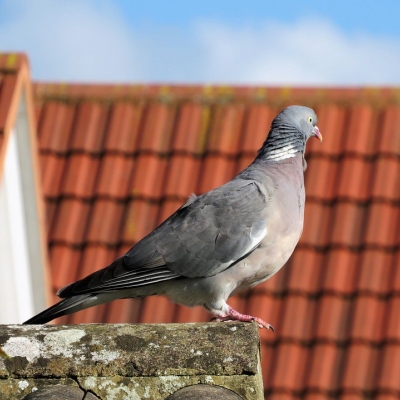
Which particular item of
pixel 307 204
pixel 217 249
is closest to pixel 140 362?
pixel 217 249

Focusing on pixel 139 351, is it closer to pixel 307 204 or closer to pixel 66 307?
pixel 66 307

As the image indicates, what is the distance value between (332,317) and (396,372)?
1.90ft

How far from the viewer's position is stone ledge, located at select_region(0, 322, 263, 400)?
266 cm

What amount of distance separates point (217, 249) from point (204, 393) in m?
1.79

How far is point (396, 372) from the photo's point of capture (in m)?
6.80

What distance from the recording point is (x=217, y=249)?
436 centimetres

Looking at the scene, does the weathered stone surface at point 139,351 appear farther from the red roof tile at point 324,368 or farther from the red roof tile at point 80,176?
the red roof tile at point 80,176

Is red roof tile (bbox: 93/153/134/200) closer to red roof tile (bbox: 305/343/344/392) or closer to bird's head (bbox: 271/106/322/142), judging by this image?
red roof tile (bbox: 305/343/344/392)

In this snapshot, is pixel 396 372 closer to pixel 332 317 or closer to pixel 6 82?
pixel 332 317

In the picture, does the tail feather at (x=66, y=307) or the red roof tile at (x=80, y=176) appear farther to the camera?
the red roof tile at (x=80, y=176)

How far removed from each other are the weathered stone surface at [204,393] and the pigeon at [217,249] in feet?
4.93

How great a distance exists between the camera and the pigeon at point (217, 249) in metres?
4.26

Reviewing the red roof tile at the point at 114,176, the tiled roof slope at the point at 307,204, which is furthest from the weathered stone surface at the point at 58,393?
the red roof tile at the point at 114,176

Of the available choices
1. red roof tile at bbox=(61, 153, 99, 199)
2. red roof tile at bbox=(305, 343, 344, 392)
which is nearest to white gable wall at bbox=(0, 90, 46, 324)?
red roof tile at bbox=(61, 153, 99, 199)
